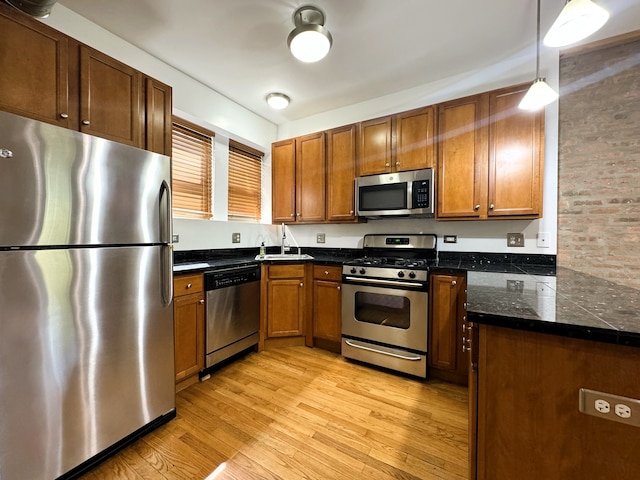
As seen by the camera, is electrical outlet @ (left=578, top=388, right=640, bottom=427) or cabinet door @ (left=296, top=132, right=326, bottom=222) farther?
cabinet door @ (left=296, top=132, right=326, bottom=222)

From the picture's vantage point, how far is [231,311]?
239 centimetres

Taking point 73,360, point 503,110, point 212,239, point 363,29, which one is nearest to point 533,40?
point 503,110

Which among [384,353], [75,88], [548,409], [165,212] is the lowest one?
[384,353]

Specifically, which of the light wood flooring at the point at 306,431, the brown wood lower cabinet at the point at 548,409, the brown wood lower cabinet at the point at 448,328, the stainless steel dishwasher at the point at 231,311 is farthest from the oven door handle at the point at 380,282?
the brown wood lower cabinet at the point at 548,409

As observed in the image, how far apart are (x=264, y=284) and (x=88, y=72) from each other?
201cm

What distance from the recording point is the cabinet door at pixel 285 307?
2758mm

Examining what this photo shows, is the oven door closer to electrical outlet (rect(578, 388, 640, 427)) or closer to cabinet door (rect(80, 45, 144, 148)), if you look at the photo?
electrical outlet (rect(578, 388, 640, 427))

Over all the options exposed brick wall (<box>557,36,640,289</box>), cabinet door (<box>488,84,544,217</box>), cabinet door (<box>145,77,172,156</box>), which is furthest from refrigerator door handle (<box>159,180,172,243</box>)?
exposed brick wall (<box>557,36,640,289</box>)

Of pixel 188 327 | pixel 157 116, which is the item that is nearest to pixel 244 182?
pixel 157 116

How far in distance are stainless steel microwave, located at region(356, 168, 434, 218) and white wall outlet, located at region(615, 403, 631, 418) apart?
6.16ft

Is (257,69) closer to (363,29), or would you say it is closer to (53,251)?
(363,29)

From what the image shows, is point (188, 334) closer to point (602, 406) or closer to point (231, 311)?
point (231, 311)

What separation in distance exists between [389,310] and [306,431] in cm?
116

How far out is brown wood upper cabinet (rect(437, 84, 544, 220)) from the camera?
6.93 ft
